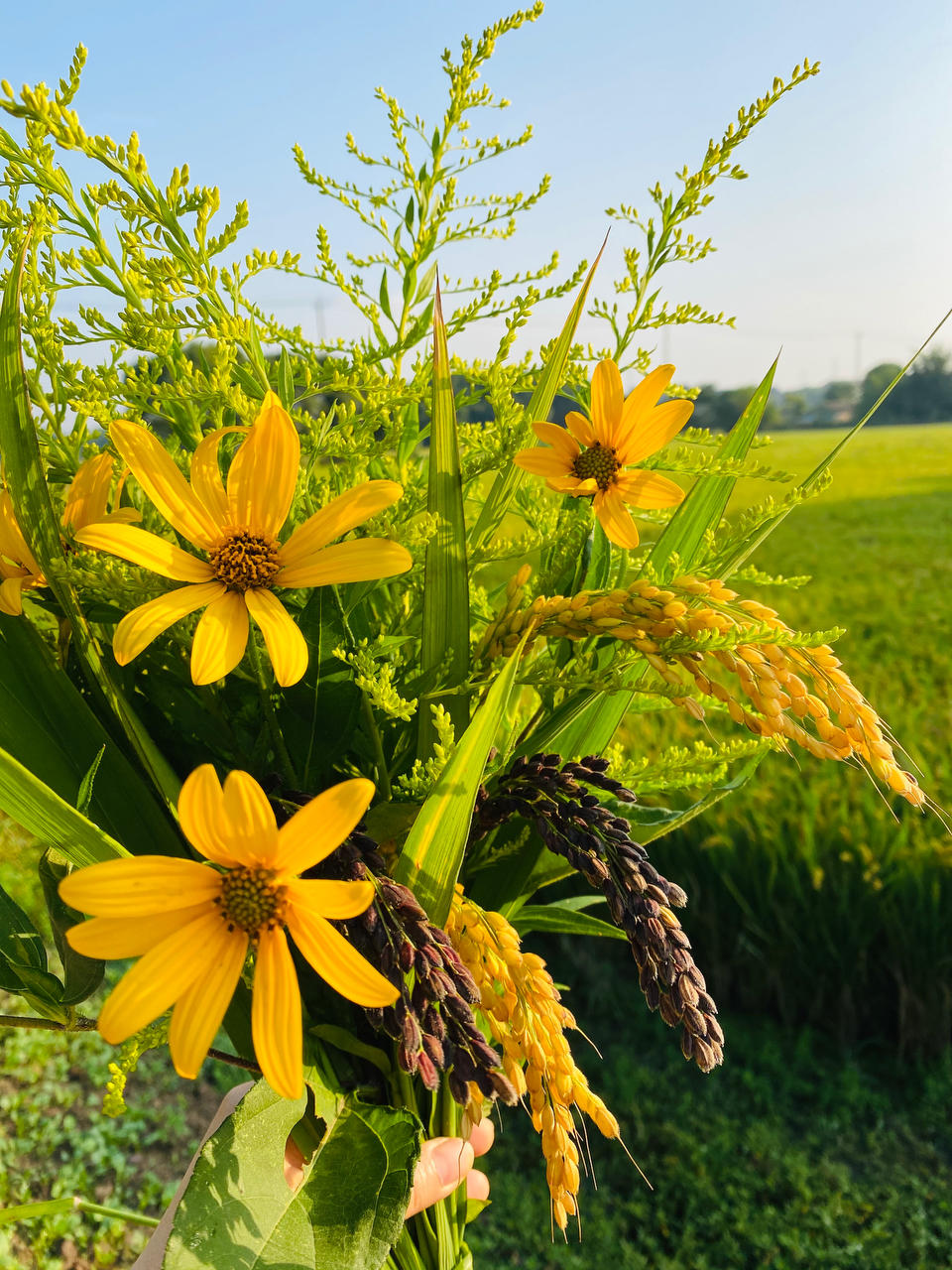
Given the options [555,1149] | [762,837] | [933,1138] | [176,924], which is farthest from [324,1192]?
[933,1138]


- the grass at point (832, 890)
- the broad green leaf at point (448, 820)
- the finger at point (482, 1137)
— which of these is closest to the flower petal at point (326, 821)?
the broad green leaf at point (448, 820)

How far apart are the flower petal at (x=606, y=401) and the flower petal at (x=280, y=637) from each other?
0.27 meters

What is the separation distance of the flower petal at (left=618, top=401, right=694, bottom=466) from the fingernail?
0.59m

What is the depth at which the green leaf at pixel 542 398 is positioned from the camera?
707 mm

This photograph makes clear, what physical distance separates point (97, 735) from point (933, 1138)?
2.32 metres

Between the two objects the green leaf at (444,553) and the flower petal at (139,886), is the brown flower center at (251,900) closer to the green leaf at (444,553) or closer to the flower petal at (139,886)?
the flower petal at (139,886)

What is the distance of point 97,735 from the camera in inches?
27.3

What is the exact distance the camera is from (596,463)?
661 mm

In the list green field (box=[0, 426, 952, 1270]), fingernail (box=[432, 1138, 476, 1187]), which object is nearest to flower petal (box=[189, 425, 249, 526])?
A: fingernail (box=[432, 1138, 476, 1187])

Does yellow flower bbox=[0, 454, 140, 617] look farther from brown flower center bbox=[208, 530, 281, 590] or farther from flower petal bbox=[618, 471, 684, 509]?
flower petal bbox=[618, 471, 684, 509]

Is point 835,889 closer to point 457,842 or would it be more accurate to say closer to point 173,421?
point 457,842

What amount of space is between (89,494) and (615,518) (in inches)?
14.4

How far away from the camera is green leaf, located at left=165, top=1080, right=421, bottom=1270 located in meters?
0.59

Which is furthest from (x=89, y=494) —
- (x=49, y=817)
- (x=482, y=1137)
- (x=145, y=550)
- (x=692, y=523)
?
(x=482, y=1137)
